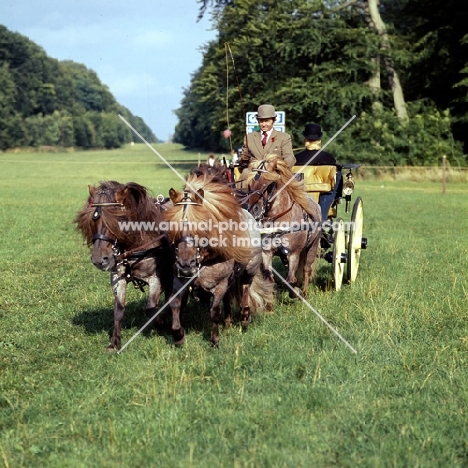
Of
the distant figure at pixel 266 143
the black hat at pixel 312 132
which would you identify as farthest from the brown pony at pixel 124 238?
the black hat at pixel 312 132

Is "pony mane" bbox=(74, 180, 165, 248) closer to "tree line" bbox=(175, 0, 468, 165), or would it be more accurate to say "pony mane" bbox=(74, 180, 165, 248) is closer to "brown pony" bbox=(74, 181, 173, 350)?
"brown pony" bbox=(74, 181, 173, 350)

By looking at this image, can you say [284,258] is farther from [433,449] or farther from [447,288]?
[433,449]

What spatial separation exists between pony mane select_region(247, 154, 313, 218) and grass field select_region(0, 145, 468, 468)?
52.1 inches

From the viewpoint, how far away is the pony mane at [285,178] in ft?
25.9


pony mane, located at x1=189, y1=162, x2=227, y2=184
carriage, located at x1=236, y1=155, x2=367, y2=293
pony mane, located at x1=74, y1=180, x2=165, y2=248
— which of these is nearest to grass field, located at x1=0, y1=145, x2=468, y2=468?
carriage, located at x1=236, y1=155, x2=367, y2=293

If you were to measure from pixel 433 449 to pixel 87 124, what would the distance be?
109739 millimetres

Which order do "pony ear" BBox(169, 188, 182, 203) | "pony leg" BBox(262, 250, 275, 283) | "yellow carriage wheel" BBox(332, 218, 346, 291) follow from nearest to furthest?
"pony ear" BBox(169, 188, 182, 203), "pony leg" BBox(262, 250, 275, 283), "yellow carriage wheel" BBox(332, 218, 346, 291)

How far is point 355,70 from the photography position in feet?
127

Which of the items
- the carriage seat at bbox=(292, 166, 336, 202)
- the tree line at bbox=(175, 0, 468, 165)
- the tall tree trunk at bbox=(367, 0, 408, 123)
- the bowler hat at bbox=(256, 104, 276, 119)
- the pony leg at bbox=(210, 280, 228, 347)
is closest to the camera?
the pony leg at bbox=(210, 280, 228, 347)

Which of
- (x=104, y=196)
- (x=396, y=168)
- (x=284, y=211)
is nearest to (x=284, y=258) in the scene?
(x=284, y=211)

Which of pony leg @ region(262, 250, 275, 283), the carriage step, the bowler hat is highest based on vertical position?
the bowler hat

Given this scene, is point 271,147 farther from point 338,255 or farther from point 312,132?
point 338,255

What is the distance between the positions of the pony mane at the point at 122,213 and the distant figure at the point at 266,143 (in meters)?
2.35

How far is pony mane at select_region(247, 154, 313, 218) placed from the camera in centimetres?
788
